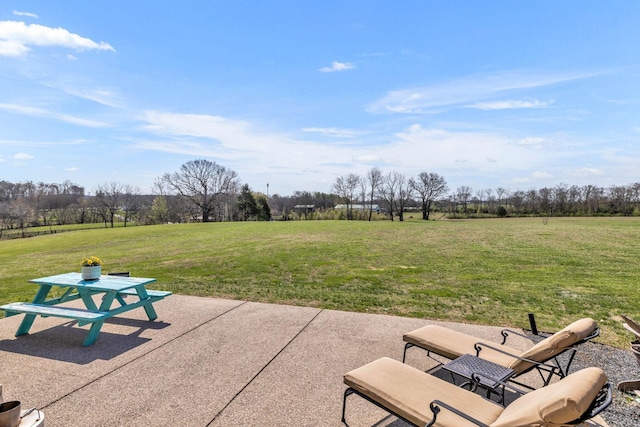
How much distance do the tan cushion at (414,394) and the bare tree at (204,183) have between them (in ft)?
166

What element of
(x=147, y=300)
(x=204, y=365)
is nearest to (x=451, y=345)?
(x=204, y=365)

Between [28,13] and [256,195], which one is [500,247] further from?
[256,195]

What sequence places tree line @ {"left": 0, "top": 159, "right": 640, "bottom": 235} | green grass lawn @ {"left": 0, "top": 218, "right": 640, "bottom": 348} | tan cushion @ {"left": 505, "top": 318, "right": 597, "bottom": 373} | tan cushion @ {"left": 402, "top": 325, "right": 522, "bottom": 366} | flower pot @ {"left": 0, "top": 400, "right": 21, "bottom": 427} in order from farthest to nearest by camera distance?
tree line @ {"left": 0, "top": 159, "right": 640, "bottom": 235} < green grass lawn @ {"left": 0, "top": 218, "right": 640, "bottom": 348} < tan cushion @ {"left": 402, "top": 325, "right": 522, "bottom": 366} < tan cushion @ {"left": 505, "top": 318, "right": 597, "bottom": 373} < flower pot @ {"left": 0, "top": 400, "right": 21, "bottom": 427}

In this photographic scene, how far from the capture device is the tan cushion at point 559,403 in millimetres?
1543

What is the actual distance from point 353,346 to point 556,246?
13.6 m

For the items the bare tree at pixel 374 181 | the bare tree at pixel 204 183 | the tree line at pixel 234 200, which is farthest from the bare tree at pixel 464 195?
the bare tree at pixel 204 183

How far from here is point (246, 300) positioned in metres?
5.90

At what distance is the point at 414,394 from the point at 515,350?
4.78 ft

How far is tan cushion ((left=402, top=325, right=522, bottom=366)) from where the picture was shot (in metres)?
2.98

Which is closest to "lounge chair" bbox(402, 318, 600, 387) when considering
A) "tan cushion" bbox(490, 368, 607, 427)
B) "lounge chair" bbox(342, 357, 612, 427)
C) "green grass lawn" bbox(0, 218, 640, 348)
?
"lounge chair" bbox(342, 357, 612, 427)

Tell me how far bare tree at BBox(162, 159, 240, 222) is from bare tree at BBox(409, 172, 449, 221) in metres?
29.8

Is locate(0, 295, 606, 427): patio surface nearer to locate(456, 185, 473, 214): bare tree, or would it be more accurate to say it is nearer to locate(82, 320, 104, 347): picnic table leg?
locate(82, 320, 104, 347): picnic table leg

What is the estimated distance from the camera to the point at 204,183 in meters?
50.1

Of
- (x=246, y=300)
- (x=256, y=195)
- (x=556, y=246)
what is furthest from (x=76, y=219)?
(x=556, y=246)
